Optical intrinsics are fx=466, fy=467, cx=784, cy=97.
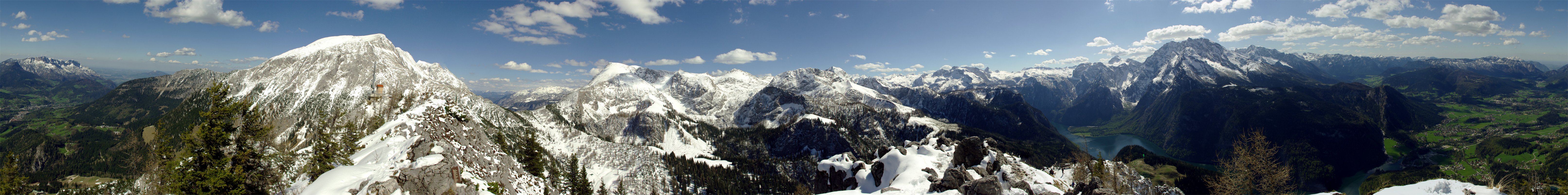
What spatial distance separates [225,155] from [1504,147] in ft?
795

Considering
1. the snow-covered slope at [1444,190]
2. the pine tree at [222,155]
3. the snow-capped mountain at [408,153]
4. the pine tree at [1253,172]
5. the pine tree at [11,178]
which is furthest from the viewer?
the pine tree at [1253,172]

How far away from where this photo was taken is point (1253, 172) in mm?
28812

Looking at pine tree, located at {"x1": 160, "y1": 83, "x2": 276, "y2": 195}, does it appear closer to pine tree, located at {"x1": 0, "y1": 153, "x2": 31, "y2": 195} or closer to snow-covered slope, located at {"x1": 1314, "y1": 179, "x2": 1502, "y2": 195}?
pine tree, located at {"x1": 0, "y1": 153, "x2": 31, "y2": 195}

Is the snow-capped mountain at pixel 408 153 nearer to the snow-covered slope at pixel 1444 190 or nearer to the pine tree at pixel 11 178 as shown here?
the pine tree at pixel 11 178

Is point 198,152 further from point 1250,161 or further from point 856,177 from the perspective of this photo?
point 1250,161

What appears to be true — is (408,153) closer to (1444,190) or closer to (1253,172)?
(1253,172)

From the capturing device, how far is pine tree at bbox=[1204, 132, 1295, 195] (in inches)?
1054

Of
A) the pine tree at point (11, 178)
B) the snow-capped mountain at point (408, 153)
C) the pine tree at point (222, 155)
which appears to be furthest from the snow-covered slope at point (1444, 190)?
Result: the pine tree at point (11, 178)

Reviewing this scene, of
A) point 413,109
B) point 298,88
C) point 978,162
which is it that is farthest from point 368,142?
point 298,88

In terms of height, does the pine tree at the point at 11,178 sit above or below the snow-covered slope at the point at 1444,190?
above

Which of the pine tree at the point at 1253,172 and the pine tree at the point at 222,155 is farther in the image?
the pine tree at the point at 1253,172

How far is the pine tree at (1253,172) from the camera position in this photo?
26781 millimetres

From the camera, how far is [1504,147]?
124750 millimetres

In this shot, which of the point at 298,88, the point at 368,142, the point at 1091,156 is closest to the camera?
the point at 368,142
